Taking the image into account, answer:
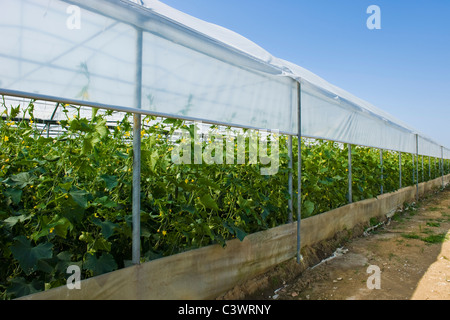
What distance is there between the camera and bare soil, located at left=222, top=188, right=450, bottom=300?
2.50 meters

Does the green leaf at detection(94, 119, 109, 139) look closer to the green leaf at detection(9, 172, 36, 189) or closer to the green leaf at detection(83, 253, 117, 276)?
the green leaf at detection(9, 172, 36, 189)

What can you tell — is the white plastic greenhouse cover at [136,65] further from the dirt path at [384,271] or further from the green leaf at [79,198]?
the dirt path at [384,271]

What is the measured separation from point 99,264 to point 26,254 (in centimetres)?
34

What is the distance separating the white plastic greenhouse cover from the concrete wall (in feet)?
2.87

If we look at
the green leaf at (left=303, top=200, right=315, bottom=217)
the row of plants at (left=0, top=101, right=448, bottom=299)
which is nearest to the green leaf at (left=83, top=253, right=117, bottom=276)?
the row of plants at (left=0, top=101, right=448, bottom=299)

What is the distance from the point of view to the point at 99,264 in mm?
1604

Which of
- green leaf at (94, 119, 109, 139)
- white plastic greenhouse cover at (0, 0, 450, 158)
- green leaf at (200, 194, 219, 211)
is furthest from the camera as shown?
green leaf at (200, 194, 219, 211)

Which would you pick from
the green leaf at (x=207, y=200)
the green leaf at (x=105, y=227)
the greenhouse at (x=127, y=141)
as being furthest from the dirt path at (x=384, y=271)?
the green leaf at (x=105, y=227)

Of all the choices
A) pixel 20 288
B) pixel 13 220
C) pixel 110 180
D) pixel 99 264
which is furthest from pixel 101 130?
pixel 20 288

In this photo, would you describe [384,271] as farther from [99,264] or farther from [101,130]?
[101,130]

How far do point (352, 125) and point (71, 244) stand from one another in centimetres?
390

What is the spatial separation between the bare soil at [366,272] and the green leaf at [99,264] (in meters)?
1.01

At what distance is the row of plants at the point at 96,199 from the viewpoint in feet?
4.80

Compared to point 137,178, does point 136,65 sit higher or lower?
higher
